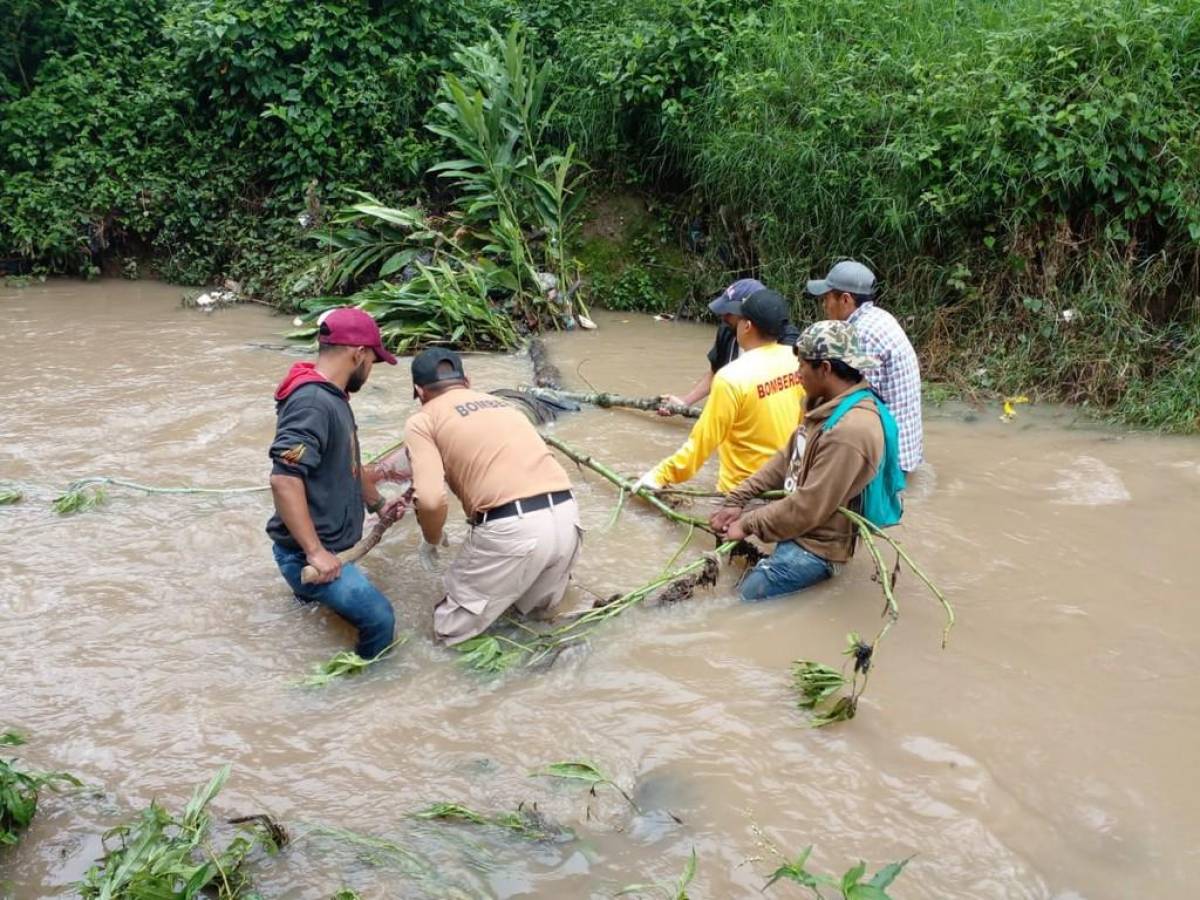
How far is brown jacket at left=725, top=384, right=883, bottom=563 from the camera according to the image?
14.1ft

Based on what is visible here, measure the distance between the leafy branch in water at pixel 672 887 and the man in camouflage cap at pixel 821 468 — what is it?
174 cm

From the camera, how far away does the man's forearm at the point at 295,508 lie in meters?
4.07

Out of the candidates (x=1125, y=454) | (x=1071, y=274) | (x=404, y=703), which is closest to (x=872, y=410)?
(x=404, y=703)

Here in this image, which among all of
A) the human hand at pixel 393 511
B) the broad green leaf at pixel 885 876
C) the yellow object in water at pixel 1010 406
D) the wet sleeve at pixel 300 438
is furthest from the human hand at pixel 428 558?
the yellow object in water at pixel 1010 406

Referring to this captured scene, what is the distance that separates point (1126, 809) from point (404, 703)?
258 centimetres

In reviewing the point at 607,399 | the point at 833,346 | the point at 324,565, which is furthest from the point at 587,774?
the point at 607,399

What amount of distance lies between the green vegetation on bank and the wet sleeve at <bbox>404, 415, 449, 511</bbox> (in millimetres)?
4994

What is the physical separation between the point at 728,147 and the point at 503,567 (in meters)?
6.11

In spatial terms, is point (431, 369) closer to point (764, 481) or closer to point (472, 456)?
point (472, 456)

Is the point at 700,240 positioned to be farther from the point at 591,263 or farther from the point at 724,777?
the point at 724,777

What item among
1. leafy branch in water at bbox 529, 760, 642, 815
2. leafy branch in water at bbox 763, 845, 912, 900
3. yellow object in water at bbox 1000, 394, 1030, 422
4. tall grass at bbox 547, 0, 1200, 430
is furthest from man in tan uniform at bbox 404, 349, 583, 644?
tall grass at bbox 547, 0, 1200, 430

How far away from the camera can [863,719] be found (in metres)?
3.89

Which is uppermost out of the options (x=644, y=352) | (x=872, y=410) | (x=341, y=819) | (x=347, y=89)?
(x=347, y=89)

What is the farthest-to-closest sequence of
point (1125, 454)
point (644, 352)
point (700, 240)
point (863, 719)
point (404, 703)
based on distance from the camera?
point (700, 240) < point (644, 352) < point (1125, 454) < point (404, 703) < point (863, 719)
